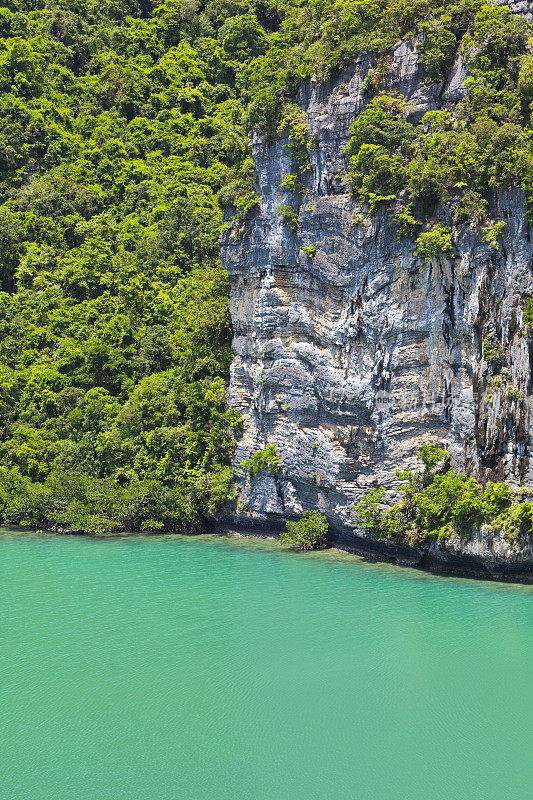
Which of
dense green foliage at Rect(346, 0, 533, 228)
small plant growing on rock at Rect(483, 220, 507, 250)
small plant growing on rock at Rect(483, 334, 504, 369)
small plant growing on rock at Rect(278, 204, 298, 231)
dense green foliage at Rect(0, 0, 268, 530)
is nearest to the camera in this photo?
small plant growing on rock at Rect(483, 220, 507, 250)

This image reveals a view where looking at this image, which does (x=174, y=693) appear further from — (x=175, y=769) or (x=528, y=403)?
Answer: (x=528, y=403)

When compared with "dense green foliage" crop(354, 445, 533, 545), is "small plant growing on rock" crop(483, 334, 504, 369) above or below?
above

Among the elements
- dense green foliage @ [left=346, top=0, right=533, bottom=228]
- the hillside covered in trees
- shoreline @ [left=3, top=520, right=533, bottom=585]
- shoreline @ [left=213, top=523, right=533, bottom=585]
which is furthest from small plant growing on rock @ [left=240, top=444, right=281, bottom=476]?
dense green foliage @ [left=346, top=0, right=533, bottom=228]

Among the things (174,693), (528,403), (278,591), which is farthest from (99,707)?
(528,403)

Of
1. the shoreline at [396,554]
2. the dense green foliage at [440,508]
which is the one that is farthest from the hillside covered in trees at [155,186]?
the dense green foliage at [440,508]

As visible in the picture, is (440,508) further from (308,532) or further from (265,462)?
(265,462)

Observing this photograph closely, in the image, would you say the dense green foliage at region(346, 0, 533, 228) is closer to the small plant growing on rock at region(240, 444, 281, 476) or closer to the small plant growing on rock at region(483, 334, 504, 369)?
the small plant growing on rock at region(483, 334, 504, 369)
